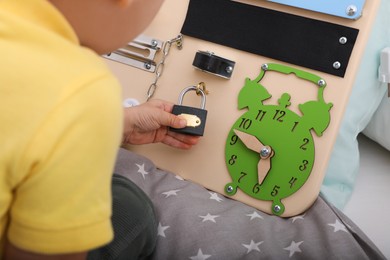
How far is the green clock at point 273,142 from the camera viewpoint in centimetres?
65

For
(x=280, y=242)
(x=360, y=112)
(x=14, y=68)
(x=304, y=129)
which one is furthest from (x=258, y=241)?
(x=14, y=68)

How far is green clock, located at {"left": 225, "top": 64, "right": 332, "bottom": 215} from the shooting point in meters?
0.65

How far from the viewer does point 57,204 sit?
331 millimetres

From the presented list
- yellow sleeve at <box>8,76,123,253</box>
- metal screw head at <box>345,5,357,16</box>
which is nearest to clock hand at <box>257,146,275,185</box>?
metal screw head at <box>345,5,357,16</box>

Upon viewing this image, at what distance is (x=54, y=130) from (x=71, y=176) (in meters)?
0.04

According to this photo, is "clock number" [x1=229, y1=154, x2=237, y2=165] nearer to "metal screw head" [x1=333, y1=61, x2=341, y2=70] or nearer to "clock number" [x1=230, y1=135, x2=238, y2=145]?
"clock number" [x1=230, y1=135, x2=238, y2=145]

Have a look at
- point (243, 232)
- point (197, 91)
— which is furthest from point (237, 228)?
point (197, 91)

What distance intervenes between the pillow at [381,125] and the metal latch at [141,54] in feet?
1.33

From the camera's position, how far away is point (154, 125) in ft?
2.26

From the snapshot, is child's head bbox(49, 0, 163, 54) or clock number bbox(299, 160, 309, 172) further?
clock number bbox(299, 160, 309, 172)

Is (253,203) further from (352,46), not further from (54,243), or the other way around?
(54,243)

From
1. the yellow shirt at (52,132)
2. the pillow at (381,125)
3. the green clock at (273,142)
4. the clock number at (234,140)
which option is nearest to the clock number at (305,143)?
the green clock at (273,142)

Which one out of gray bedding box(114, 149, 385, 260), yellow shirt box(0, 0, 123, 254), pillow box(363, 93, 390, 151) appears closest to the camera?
yellow shirt box(0, 0, 123, 254)

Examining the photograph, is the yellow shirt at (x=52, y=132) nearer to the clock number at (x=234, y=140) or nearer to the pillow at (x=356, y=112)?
the clock number at (x=234, y=140)
